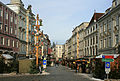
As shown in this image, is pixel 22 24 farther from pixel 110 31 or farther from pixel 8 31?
pixel 110 31

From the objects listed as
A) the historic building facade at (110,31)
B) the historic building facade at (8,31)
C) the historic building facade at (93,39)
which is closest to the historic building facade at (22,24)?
the historic building facade at (8,31)

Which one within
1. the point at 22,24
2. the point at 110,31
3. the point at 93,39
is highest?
the point at 22,24

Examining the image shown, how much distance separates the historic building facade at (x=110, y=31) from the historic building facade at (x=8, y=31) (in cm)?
1923

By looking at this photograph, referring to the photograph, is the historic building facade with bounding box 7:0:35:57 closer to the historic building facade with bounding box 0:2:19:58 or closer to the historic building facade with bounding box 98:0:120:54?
the historic building facade with bounding box 0:2:19:58

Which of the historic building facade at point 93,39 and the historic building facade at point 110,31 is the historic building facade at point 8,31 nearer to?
the historic building facade at point 93,39

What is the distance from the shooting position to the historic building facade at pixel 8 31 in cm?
3834

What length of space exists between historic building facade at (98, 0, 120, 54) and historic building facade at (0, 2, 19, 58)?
1923cm

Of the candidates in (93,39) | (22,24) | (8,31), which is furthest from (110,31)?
(22,24)

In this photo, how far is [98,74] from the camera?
20.6 meters

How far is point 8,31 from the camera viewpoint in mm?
41625

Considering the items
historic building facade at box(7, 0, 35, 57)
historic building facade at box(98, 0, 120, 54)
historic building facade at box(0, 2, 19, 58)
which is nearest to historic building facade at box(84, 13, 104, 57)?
historic building facade at box(98, 0, 120, 54)

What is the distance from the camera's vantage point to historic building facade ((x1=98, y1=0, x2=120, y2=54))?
107 feet

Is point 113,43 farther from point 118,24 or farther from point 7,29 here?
point 7,29

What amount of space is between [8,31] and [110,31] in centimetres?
2077
